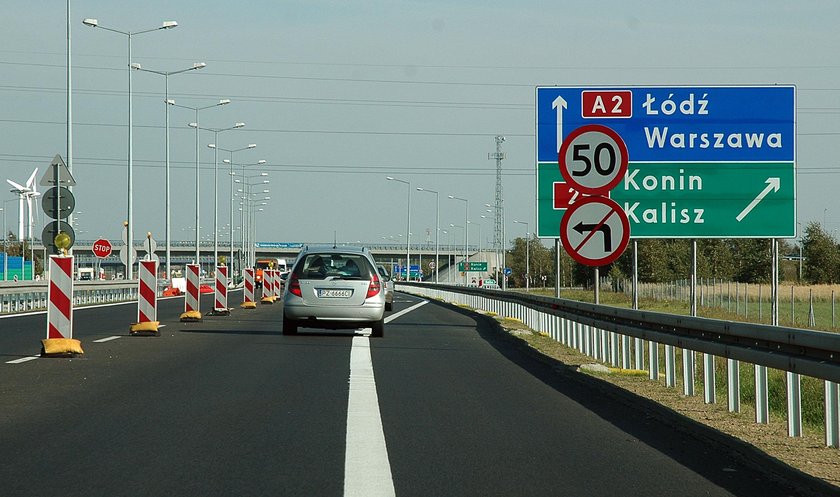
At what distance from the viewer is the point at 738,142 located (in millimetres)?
24750

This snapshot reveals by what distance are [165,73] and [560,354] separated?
143 feet

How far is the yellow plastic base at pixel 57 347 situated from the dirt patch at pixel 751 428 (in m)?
6.46

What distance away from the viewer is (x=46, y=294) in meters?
38.9

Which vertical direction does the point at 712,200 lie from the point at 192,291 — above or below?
above

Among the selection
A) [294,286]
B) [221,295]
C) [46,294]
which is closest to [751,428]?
[294,286]

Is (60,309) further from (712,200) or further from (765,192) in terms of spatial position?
(765,192)

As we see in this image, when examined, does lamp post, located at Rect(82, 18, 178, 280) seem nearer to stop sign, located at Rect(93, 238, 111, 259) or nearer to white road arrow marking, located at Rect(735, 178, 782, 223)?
stop sign, located at Rect(93, 238, 111, 259)

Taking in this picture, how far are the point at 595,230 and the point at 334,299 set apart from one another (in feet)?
26.1

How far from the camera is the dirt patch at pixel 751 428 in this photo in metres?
8.00

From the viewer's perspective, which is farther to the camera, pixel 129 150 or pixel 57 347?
pixel 129 150

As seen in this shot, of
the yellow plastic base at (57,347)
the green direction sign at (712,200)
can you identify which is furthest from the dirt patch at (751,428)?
the green direction sign at (712,200)

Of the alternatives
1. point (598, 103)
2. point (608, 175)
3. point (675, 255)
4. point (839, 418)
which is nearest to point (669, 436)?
point (839, 418)

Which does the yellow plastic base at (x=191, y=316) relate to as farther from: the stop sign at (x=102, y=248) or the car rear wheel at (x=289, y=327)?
the stop sign at (x=102, y=248)

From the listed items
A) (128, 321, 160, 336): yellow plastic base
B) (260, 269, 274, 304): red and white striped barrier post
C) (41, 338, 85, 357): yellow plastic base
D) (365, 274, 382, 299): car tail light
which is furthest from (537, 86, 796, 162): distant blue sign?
(260, 269, 274, 304): red and white striped barrier post
